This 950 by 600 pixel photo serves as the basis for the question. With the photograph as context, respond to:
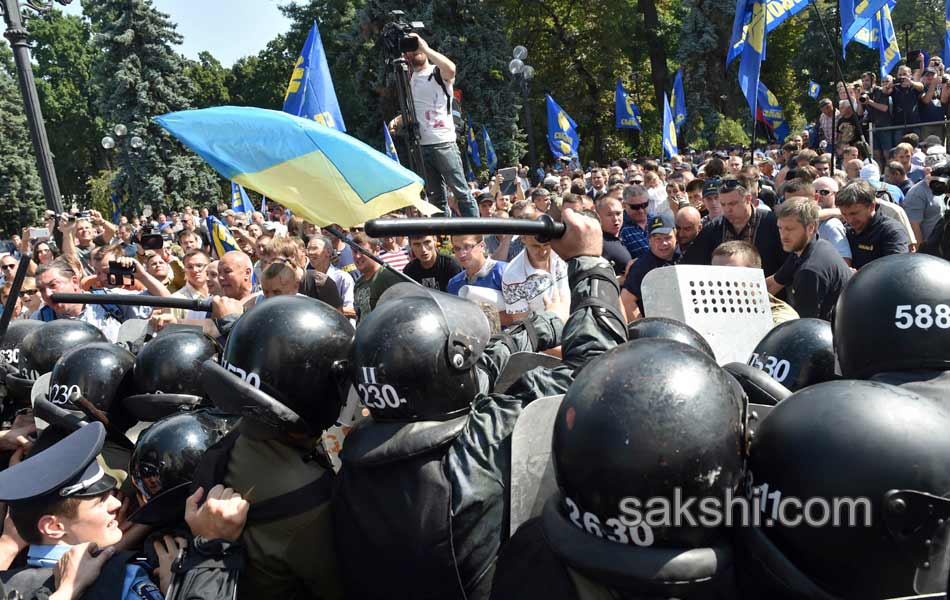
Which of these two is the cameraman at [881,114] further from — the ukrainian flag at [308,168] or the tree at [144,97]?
the tree at [144,97]

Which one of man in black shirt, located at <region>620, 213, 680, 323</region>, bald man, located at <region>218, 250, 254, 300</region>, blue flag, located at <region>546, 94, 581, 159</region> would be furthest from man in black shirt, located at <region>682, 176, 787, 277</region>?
blue flag, located at <region>546, 94, 581, 159</region>

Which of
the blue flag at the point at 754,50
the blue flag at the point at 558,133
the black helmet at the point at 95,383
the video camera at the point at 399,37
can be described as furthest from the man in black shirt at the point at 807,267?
the blue flag at the point at 558,133

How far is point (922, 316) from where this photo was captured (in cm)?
227

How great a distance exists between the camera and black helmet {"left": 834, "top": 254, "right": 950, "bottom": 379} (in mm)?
2246

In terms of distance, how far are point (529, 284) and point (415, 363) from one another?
271 centimetres

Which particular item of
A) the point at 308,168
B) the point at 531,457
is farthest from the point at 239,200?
the point at 531,457

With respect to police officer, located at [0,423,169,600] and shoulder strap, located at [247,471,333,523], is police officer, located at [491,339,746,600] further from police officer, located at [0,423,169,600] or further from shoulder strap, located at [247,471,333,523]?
police officer, located at [0,423,169,600]

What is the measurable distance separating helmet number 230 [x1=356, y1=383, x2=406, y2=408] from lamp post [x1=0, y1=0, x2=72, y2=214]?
9.48m

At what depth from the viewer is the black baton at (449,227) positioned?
86.6 inches

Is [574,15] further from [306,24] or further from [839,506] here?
[839,506]

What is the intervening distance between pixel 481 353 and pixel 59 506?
1552mm

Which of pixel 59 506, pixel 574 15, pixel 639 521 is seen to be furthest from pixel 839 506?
pixel 574 15

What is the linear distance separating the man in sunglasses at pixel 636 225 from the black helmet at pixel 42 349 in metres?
4.92

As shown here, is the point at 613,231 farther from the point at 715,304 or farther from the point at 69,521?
the point at 69,521
